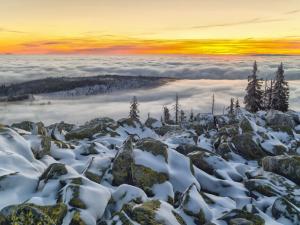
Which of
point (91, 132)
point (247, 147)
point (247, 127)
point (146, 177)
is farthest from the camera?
point (247, 127)

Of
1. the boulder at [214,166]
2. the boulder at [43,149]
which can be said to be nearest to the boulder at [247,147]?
the boulder at [214,166]

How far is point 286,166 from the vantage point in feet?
67.8

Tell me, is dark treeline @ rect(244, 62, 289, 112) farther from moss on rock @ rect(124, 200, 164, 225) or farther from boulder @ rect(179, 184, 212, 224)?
moss on rock @ rect(124, 200, 164, 225)

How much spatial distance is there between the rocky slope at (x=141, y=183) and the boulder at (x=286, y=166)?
6 cm

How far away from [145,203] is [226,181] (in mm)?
7441

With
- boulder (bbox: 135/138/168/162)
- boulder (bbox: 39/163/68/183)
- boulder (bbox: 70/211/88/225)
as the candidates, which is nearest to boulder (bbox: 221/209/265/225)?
boulder (bbox: 135/138/168/162)

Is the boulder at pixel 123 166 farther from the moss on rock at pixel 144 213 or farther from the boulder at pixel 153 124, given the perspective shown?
the boulder at pixel 153 124

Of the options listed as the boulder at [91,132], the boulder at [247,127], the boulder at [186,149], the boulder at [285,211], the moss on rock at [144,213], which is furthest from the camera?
the boulder at [247,127]

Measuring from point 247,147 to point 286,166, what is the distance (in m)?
5.74

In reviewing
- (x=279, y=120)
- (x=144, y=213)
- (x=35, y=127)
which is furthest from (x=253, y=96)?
(x=144, y=213)

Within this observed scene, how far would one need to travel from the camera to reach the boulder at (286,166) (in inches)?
797

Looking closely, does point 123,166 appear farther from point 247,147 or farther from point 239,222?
point 247,147

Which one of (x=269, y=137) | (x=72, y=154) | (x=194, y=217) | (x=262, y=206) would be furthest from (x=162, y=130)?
(x=194, y=217)

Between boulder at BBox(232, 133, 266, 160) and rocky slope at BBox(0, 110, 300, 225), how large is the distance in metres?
0.08
